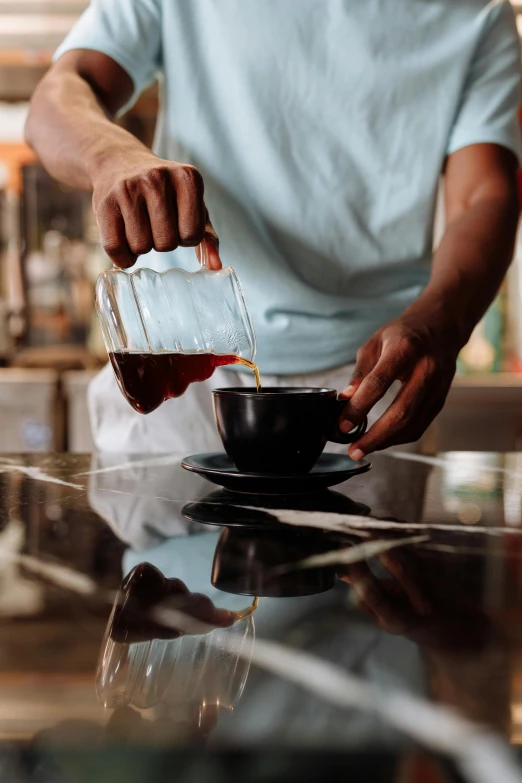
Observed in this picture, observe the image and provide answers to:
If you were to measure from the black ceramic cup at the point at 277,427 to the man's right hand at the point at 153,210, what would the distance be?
153mm

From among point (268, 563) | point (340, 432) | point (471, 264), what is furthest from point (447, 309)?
point (268, 563)

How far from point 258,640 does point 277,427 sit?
1.12 ft

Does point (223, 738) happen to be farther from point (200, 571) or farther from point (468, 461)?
point (468, 461)

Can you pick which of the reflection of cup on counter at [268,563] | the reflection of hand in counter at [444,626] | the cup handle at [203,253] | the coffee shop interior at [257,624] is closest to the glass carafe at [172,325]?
the cup handle at [203,253]

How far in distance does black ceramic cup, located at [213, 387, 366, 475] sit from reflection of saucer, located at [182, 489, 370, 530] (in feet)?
0.09

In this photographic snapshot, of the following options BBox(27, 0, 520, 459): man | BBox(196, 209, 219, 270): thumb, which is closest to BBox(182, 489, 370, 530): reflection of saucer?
BBox(196, 209, 219, 270): thumb

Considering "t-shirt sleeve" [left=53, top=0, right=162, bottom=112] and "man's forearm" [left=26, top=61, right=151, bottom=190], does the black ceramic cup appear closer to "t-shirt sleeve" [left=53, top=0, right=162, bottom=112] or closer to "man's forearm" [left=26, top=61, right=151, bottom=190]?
"man's forearm" [left=26, top=61, right=151, bottom=190]

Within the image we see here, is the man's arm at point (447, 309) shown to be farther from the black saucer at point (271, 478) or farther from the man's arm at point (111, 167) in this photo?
the man's arm at point (111, 167)

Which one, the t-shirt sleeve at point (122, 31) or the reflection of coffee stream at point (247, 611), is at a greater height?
the t-shirt sleeve at point (122, 31)

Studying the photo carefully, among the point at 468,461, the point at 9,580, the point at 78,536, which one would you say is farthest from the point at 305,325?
the point at 9,580

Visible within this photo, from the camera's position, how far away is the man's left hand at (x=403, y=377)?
2.60 ft

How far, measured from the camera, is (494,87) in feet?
4.40

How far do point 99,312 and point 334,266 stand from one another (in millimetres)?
529

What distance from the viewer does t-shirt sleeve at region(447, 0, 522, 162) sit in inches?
51.8
